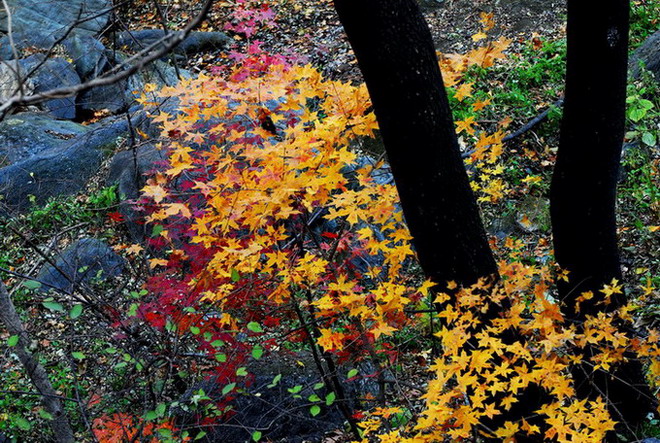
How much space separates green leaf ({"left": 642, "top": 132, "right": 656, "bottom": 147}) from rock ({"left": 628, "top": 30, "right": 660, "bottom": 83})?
105cm

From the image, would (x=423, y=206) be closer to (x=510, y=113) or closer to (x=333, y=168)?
(x=333, y=168)

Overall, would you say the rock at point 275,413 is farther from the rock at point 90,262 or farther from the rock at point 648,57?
the rock at point 648,57

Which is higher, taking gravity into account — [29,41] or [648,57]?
[29,41]

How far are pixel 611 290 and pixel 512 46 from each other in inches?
268

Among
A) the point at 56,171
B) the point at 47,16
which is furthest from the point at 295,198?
the point at 47,16

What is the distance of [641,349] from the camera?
3344mm

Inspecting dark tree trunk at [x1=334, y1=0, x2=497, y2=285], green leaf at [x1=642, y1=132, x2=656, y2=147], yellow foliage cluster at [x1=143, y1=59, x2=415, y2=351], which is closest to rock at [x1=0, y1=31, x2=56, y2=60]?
yellow foliage cluster at [x1=143, y1=59, x2=415, y2=351]

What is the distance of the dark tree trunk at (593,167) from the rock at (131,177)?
4760 mm

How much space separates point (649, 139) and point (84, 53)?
1017cm

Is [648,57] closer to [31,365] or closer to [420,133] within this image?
[420,133]

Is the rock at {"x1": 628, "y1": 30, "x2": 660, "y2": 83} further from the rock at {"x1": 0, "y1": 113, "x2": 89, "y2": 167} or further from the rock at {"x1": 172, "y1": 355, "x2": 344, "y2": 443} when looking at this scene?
the rock at {"x1": 0, "y1": 113, "x2": 89, "y2": 167}

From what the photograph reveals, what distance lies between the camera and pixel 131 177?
8.16 meters

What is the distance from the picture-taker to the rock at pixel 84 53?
39.1 feet

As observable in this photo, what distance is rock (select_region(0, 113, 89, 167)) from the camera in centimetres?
1005
